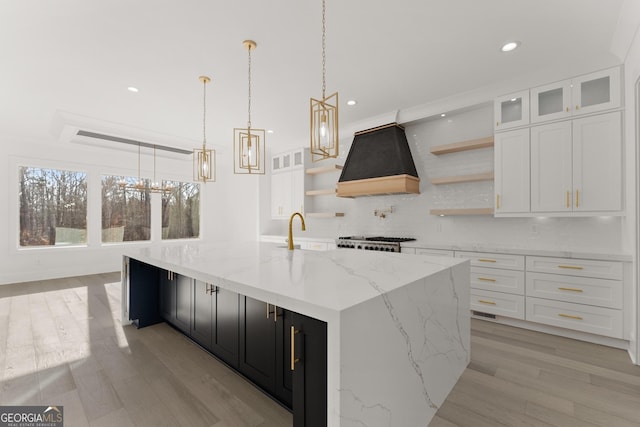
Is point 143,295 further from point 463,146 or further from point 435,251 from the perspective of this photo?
point 463,146

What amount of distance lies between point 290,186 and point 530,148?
4.21 m

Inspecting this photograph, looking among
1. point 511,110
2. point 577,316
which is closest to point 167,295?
point 577,316

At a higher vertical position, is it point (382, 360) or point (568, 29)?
point (568, 29)

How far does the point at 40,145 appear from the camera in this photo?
5273 millimetres

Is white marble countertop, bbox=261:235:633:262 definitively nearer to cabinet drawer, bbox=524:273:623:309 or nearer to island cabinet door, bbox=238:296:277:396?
cabinet drawer, bbox=524:273:623:309

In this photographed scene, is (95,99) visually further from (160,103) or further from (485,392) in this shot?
(485,392)

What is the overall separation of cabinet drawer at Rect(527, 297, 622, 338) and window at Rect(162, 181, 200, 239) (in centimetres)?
690

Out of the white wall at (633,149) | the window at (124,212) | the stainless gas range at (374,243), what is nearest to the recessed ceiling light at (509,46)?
the white wall at (633,149)

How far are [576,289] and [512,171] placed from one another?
136 centimetres

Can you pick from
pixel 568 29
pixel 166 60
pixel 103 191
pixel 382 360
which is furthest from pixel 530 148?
pixel 103 191

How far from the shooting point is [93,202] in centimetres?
575

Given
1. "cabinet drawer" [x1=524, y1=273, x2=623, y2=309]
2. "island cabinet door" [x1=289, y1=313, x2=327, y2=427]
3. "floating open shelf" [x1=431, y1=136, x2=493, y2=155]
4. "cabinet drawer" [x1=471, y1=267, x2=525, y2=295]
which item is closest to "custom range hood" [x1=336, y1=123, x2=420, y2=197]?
"floating open shelf" [x1=431, y1=136, x2=493, y2=155]

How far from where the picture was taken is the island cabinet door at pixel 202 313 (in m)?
2.25

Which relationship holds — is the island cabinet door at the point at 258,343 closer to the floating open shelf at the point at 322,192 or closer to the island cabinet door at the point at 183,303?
the island cabinet door at the point at 183,303
